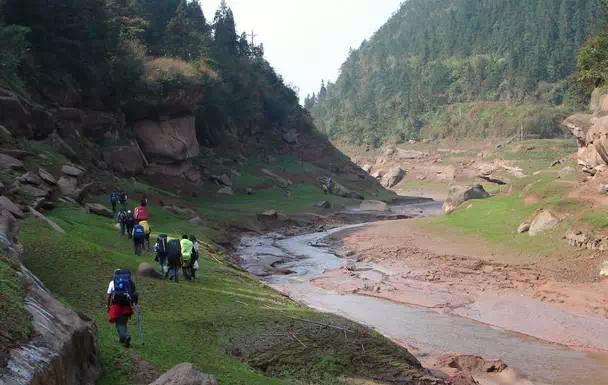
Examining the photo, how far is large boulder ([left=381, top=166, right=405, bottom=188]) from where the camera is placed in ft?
385

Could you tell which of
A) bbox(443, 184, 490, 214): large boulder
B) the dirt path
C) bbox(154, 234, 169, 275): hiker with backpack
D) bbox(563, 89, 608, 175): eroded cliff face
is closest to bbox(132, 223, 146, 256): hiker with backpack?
bbox(154, 234, 169, 275): hiker with backpack

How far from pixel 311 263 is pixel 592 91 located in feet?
94.7

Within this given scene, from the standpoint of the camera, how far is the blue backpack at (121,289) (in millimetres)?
11398

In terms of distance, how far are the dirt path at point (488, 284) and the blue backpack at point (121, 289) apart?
14.3 metres

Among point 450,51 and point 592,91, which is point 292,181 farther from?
point 450,51

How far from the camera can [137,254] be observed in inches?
922

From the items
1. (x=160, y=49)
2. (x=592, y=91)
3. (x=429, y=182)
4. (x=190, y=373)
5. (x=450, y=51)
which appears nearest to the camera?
(x=190, y=373)

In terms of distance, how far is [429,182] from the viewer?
379 ft

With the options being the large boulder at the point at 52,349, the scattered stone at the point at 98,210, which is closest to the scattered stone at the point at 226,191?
the scattered stone at the point at 98,210

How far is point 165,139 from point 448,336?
138 ft

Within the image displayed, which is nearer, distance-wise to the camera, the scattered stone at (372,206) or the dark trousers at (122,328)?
the dark trousers at (122,328)

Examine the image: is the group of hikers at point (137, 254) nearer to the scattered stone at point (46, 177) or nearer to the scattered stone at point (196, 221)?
the scattered stone at point (46, 177)

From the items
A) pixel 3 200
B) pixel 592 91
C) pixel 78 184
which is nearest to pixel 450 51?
pixel 592 91

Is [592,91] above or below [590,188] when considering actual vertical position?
above
